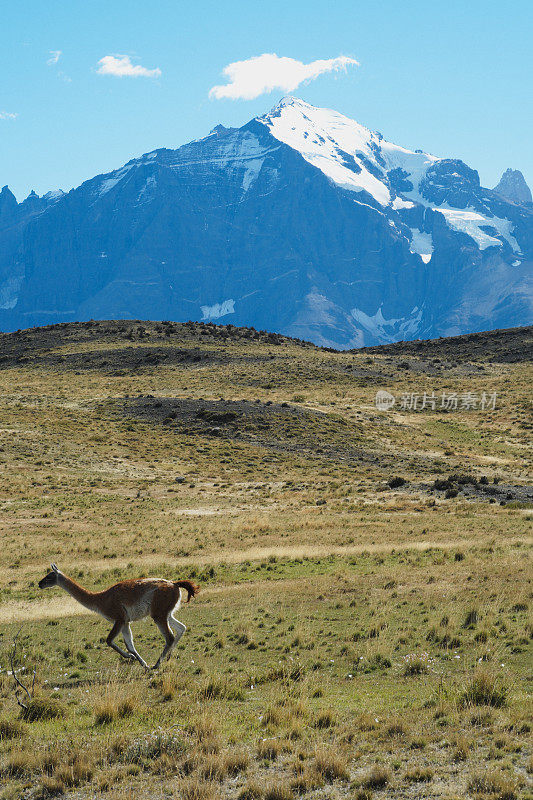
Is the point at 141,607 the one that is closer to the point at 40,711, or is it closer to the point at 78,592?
the point at 78,592

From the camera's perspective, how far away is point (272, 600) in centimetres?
1894

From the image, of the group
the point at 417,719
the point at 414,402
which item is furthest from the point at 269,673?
the point at 414,402

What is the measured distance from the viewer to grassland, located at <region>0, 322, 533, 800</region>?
27.8 ft

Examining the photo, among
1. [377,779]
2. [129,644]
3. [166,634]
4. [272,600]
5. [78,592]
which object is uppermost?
[78,592]

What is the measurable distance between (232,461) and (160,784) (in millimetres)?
43887

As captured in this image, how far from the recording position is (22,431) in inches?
2163

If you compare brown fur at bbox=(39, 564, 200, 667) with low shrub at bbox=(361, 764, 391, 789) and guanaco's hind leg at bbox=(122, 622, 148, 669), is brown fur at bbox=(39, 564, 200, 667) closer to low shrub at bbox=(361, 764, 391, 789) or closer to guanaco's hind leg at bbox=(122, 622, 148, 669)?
guanaco's hind leg at bbox=(122, 622, 148, 669)

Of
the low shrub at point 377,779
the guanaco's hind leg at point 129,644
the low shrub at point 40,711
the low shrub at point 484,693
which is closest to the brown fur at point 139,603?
the guanaco's hind leg at point 129,644

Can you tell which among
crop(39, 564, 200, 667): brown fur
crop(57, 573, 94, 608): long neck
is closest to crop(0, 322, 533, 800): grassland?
crop(39, 564, 200, 667): brown fur

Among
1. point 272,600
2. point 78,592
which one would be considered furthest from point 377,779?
point 272,600

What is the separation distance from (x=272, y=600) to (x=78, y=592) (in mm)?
7187

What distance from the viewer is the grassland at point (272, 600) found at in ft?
27.8

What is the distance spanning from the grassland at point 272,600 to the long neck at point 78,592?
53.7 inches

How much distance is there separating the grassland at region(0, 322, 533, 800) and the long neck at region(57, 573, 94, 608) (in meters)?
1.37
